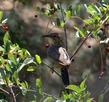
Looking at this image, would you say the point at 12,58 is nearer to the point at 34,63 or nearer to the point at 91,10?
the point at 34,63

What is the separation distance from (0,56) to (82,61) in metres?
0.72

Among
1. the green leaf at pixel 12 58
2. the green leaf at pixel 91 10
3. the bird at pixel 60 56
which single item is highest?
the green leaf at pixel 91 10

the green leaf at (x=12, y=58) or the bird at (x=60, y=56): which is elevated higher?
the green leaf at (x=12, y=58)

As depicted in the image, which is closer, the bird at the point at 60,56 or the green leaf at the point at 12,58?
the green leaf at the point at 12,58

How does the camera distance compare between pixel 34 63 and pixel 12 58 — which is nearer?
pixel 12 58

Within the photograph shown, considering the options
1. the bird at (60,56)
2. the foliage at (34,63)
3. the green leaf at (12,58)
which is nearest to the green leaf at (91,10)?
the foliage at (34,63)

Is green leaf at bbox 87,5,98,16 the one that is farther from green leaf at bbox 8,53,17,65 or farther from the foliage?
green leaf at bbox 8,53,17,65

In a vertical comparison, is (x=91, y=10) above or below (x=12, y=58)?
above

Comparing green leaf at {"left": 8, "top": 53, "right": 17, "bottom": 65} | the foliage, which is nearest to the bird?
the foliage

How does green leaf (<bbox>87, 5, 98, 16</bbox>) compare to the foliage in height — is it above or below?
above

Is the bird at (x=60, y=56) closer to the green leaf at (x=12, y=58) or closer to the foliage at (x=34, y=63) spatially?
the foliage at (x=34, y=63)

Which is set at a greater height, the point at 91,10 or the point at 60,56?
the point at 91,10

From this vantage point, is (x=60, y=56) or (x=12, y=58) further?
(x=60, y=56)

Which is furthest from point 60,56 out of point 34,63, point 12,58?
point 12,58
